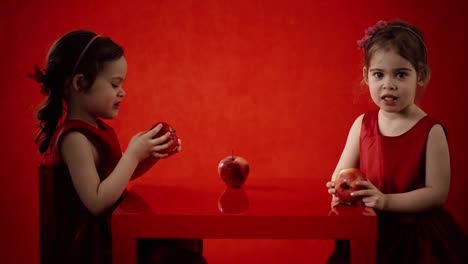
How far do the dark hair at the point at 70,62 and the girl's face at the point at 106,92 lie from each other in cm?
1

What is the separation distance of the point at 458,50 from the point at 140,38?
1.05 meters

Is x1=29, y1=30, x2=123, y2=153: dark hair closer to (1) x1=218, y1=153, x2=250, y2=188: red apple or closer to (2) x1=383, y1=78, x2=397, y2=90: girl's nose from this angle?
(1) x1=218, y1=153, x2=250, y2=188: red apple

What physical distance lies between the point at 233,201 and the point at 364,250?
0.29 m

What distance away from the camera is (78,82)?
1.54 m

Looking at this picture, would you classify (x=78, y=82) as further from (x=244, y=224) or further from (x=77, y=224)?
(x=244, y=224)

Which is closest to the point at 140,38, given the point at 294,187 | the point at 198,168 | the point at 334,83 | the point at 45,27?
the point at 45,27

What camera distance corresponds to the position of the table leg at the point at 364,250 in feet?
4.30

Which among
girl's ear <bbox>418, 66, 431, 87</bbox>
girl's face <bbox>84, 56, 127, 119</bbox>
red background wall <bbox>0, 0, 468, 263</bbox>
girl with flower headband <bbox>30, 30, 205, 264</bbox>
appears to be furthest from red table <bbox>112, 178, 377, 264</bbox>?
red background wall <bbox>0, 0, 468, 263</bbox>

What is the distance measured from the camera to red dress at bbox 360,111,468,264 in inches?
58.0

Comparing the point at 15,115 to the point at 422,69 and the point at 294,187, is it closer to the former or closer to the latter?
the point at 294,187

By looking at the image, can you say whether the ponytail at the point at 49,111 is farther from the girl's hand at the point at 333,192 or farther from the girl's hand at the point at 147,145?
the girl's hand at the point at 333,192

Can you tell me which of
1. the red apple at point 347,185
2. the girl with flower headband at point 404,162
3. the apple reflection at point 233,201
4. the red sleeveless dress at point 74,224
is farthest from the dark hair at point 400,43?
the red sleeveless dress at point 74,224

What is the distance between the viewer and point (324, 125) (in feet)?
7.82

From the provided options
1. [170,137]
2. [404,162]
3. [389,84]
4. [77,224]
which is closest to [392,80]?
[389,84]
